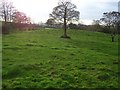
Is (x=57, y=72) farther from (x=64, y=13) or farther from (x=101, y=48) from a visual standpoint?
(x=64, y=13)

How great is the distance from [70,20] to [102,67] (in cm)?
4520

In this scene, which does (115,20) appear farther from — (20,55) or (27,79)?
(27,79)

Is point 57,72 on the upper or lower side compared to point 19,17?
lower

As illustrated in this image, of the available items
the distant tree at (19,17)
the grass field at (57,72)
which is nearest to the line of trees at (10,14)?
the distant tree at (19,17)

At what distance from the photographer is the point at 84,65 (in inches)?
998

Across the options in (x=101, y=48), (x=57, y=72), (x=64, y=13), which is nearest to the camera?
(x=57, y=72)

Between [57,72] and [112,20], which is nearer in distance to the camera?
[57,72]

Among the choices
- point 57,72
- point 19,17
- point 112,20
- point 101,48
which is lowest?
point 57,72

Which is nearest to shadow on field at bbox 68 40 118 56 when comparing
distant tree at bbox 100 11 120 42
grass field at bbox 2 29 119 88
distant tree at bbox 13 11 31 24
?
Result: grass field at bbox 2 29 119 88

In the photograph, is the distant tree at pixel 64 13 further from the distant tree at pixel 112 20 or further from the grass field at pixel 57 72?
the grass field at pixel 57 72

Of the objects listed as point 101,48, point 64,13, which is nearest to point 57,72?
point 101,48

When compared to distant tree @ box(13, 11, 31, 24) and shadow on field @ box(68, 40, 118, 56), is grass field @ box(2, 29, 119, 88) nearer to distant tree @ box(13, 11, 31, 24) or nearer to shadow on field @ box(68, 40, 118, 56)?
shadow on field @ box(68, 40, 118, 56)

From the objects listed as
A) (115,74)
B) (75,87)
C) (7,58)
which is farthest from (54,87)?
(7,58)

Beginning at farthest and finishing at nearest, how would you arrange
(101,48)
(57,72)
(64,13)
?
(64,13) → (101,48) → (57,72)
